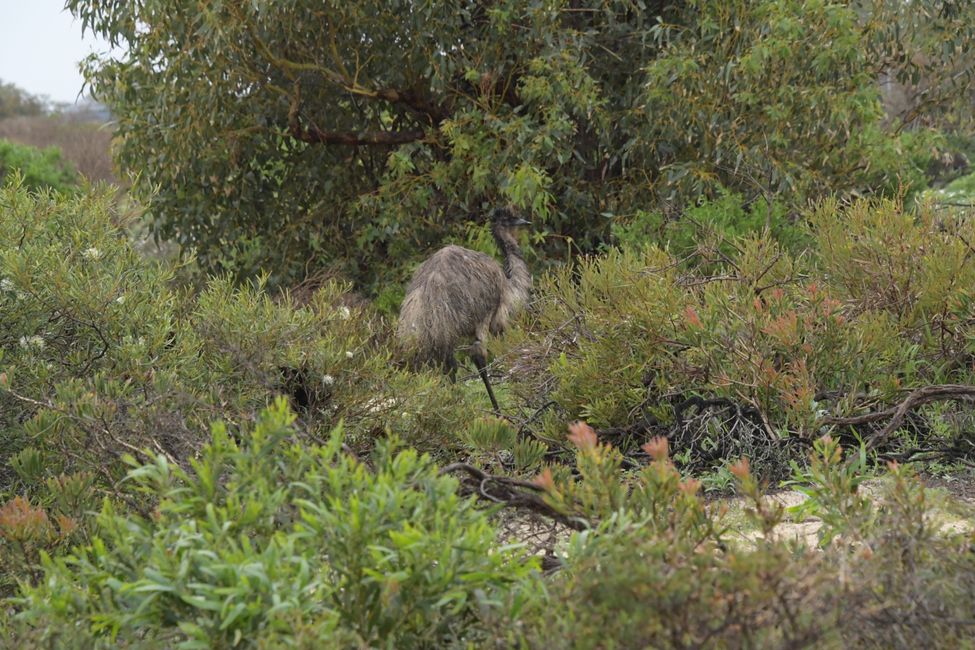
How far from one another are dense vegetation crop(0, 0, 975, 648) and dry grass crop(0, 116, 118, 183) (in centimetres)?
1053

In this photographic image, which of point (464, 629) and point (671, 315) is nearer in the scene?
point (464, 629)

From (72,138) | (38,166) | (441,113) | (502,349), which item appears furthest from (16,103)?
(502,349)

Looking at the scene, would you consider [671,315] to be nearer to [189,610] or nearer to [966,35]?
[189,610]

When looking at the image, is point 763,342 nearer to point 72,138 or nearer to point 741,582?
point 741,582

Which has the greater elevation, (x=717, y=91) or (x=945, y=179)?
(x=717, y=91)

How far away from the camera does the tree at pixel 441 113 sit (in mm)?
8992

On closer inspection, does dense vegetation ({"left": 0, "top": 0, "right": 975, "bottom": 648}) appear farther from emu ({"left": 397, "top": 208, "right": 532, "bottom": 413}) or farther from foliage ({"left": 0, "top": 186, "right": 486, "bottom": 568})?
emu ({"left": 397, "top": 208, "right": 532, "bottom": 413})

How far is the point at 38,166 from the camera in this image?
66.4ft

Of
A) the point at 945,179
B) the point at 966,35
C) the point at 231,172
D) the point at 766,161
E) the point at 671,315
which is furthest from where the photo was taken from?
the point at 945,179

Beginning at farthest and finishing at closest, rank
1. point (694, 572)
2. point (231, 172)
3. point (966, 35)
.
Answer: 1. point (231, 172)
2. point (966, 35)
3. point (694, 572)

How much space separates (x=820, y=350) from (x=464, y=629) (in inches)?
104

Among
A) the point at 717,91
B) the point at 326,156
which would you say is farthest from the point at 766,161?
the point at 326,156

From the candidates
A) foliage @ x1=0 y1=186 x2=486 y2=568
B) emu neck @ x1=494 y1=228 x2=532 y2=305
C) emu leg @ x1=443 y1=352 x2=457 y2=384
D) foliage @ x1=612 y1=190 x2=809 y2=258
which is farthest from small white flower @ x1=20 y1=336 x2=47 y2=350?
foliage @ x1=612 y1=190 x2=809 y2=258

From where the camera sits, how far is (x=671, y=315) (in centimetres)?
493
